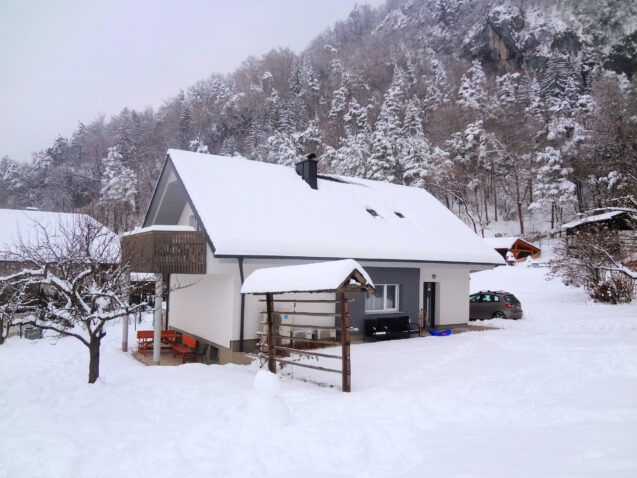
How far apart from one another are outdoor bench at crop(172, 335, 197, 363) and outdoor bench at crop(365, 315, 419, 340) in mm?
5700

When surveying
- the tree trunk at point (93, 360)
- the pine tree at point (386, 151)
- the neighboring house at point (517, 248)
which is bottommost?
the tree trunk at point (93, 360)

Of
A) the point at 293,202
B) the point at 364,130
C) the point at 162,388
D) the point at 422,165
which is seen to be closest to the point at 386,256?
the point at 293,202

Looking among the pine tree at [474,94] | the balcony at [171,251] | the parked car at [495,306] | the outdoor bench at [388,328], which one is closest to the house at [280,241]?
the balcony at [171,251]

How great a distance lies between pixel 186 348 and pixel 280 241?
4.97 metres

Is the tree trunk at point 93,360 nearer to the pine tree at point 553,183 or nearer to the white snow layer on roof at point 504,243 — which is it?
the white snow layer on roof at point 504,243

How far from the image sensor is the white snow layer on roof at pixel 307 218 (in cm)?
1266

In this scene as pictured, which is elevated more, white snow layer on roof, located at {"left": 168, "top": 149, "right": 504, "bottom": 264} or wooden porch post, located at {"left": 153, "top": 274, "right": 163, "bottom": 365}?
white snow layer on roof, located at {"left": 168, "top": 149, "right": 504, "bottom": 264}

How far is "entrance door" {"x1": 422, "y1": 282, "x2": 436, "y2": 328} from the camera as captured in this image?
17.3 metres

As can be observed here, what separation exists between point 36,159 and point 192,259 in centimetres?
7461

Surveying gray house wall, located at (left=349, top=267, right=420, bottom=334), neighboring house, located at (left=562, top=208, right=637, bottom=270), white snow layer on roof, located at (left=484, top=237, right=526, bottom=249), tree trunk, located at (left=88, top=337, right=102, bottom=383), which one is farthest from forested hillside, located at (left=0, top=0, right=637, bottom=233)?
tree trunk, located at (left=88, top=337, right=102, bottom=383)

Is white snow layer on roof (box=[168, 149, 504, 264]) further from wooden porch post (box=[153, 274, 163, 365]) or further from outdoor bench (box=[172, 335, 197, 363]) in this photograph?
outdoor bench (box=[172, 335, 197, 363])

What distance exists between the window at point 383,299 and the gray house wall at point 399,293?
0.18 meters

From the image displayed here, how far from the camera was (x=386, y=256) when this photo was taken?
1470 centimetres

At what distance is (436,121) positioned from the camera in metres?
56.0
